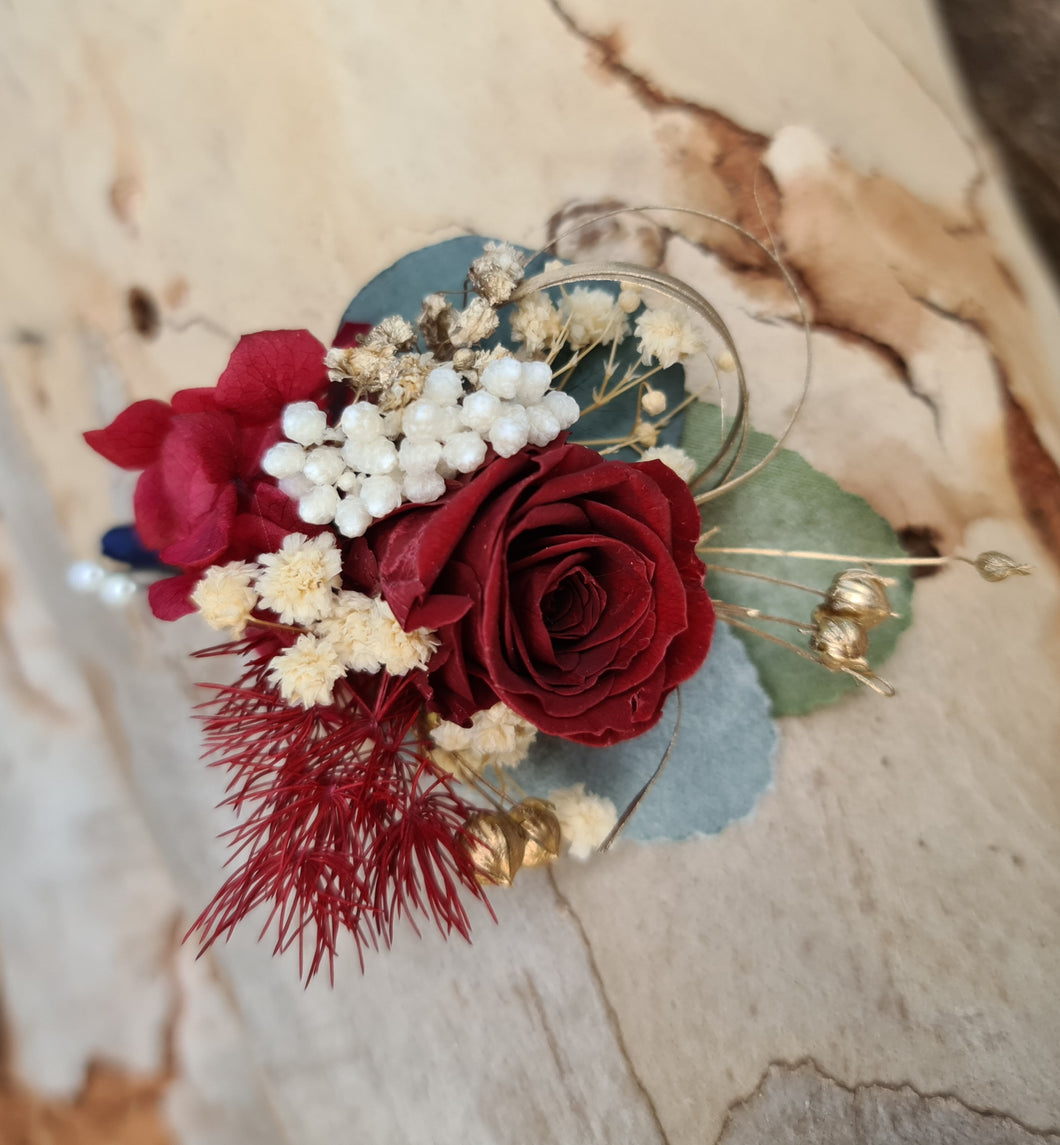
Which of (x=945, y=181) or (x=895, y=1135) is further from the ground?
(x=945, y=181)

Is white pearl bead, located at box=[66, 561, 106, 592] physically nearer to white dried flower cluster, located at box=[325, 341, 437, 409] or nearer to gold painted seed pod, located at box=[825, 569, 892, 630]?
white dried flower cluster, located at box=[325, 341, 437, 409]

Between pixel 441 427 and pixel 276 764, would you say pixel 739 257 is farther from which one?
pixel 276 764

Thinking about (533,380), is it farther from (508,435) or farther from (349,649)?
(349,649)

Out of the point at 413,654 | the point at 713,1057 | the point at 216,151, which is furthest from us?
the point at 216,151

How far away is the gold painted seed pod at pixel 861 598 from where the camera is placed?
47 cm

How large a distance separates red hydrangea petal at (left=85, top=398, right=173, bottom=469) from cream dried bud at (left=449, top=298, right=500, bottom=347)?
17 centimetres

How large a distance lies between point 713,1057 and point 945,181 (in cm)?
62

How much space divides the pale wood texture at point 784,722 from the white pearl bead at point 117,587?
0.15 ft

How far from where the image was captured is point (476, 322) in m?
0.46

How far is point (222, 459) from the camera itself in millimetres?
444

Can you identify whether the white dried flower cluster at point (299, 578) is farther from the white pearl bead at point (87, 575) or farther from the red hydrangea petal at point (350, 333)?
the white pearl bead at point (87, 575)

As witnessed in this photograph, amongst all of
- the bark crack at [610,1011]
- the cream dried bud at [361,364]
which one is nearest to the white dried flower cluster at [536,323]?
the cream dried bud at [361,364]

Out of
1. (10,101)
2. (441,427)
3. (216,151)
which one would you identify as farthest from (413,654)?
(10,101)

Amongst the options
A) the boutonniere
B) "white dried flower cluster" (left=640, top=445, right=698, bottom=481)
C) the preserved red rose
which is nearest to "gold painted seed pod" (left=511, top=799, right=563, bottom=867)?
the boutonniere
